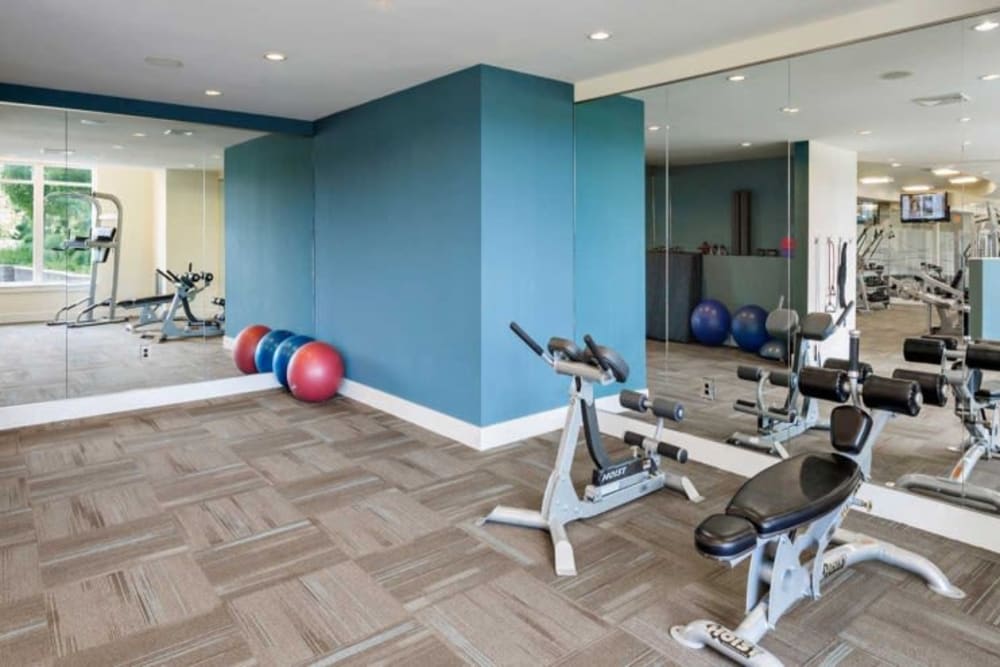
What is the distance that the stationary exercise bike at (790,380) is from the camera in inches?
149

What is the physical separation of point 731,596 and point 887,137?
260 centimetres

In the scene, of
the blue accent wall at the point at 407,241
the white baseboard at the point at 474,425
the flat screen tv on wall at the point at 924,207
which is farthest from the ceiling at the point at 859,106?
the white baseboard at the point at 474,425

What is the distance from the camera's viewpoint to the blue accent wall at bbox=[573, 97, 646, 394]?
4805 millimetres

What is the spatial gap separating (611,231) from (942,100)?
2.16 meters

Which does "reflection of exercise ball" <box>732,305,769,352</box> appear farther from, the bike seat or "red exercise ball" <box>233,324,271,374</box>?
"red exercise ball" <box>233,324,271,374</box>

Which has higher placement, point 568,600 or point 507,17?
point 507,17

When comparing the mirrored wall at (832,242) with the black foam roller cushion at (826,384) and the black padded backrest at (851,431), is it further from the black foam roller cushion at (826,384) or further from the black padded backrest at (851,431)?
the black padded backrest at (851,431)

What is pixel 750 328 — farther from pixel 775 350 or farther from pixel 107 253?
pixel 107 253

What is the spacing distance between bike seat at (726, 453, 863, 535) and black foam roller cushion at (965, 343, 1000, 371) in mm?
1136

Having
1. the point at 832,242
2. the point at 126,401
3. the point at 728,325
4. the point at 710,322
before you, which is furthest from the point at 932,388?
the point at 126,401

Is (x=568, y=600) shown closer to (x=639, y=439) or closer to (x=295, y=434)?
(x=639, y=439)

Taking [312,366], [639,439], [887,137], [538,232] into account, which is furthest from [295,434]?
[887,137]

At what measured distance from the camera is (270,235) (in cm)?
646

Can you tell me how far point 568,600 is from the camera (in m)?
2.55
